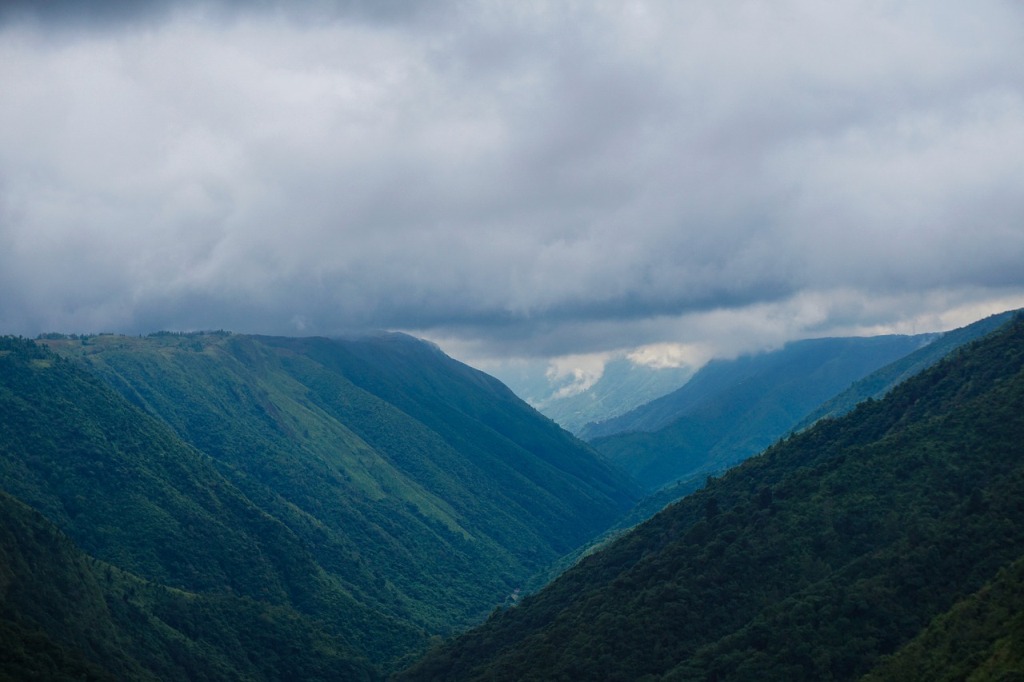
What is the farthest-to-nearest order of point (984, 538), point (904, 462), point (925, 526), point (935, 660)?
point (904, 462)
point (925, 526)
point (984, 538)
point (935, 660)

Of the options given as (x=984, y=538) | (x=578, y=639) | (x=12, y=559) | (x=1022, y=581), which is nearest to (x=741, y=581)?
(x=578, y=639)

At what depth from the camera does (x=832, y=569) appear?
524 feet

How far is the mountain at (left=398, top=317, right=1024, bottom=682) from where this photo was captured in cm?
14000

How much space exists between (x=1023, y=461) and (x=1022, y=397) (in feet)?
54.7

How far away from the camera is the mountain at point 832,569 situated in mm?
140000

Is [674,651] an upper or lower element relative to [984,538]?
lower

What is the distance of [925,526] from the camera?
152 meters

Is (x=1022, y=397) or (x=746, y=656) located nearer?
(x=746, y=656)

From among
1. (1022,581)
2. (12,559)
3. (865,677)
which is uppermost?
(12,559)

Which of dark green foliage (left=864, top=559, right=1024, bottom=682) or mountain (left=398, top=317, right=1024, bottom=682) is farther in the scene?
mountain (left=398, top=317, right=1024, bottom=682)

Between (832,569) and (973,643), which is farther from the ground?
(832,569)

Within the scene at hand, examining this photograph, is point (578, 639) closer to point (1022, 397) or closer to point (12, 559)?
point (1022, 397)

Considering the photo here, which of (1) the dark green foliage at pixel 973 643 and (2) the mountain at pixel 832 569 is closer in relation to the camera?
(1) the dark green foliage at pixel 973 643

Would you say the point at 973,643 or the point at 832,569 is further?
the point at 832,569
